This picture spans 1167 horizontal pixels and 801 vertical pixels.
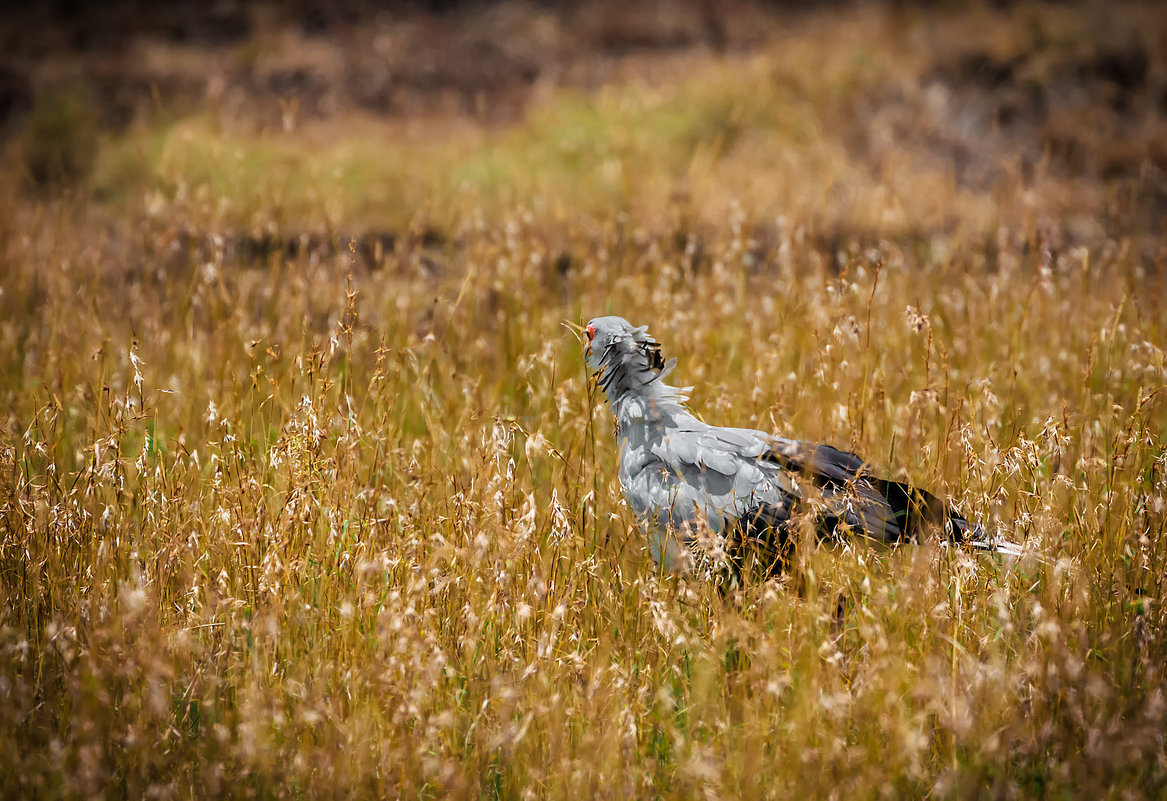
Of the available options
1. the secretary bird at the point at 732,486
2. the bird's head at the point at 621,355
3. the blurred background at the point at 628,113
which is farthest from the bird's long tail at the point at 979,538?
the blurred background at the point at 628,113

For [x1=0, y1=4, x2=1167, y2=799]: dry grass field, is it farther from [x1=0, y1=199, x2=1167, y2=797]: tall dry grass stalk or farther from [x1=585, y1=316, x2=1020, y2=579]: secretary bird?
[x1=585, y1=316, x2=1020, y2=579]: secretary bird

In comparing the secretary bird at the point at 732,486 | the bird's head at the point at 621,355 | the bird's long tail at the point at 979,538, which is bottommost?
the bird's long tail at the point at 979,538

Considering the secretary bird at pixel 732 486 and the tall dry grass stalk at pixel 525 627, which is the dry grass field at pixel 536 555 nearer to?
the tall dry grass stalk at pixel 525 627

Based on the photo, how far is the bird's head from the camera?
2869 millimetres

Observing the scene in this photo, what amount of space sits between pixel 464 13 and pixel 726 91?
6062 millimetres

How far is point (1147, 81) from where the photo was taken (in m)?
9.15

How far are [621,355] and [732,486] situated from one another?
1.86 ft

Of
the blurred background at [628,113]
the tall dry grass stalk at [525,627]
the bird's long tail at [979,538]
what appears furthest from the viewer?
the blurred background at [628,113]

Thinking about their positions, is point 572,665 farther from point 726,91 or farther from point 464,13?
point 464,13

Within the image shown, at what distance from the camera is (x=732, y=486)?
8.86 feet

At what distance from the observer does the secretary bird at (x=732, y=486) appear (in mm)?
2527

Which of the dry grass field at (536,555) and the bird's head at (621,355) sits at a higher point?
the bird's head at (621,355)

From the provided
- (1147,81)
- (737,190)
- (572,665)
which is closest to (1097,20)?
(1147,81)

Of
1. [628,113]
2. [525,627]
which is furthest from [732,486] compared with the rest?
[628,113]
